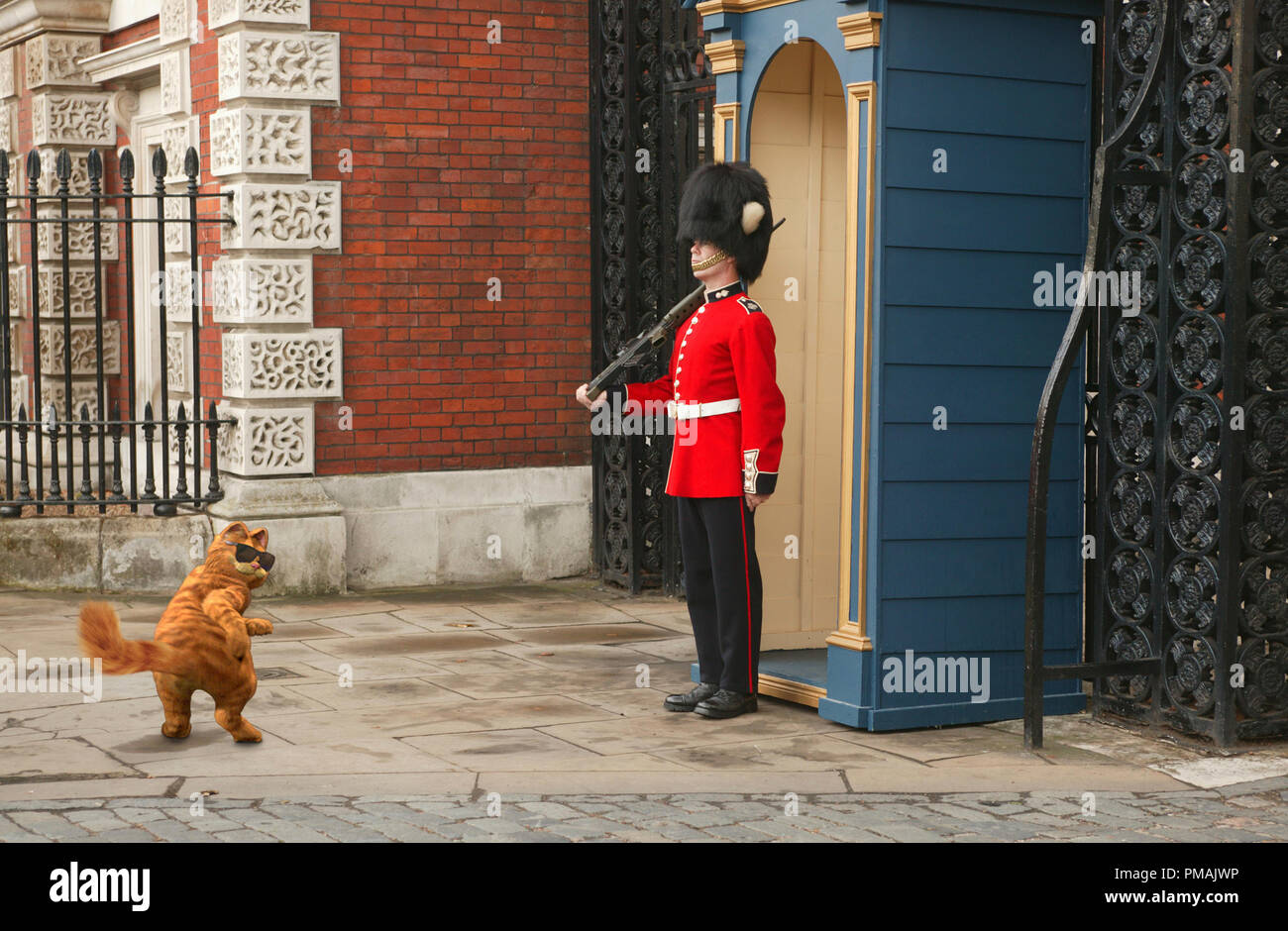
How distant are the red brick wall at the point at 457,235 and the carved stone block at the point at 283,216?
4.0 inches

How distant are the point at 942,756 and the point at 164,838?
8.50 ft

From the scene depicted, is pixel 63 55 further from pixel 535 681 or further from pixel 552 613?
pixel 535 681

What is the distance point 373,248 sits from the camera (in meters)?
9.45

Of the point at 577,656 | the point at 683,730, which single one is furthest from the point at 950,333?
the point at 577,656

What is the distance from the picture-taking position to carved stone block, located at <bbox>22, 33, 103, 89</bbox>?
11.9 metres

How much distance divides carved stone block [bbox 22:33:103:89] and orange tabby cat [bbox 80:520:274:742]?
22.6 ft

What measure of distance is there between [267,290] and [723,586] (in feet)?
12.3

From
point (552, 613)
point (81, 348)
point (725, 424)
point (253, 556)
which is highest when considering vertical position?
point (81, 348)

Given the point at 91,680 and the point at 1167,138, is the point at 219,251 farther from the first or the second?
the point at 1167,138

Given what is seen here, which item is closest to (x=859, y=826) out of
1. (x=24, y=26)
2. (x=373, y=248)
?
(x=373, y=248)

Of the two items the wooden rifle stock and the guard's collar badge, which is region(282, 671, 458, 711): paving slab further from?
the guard's collar badge

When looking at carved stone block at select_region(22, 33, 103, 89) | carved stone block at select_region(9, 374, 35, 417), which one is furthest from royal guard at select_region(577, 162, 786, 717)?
carved stone block at select_region(9, 374, 35, 417)

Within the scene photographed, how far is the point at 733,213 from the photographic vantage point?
21.0 ft

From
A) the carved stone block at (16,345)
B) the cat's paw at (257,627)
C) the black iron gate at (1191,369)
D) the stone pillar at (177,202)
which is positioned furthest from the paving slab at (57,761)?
the carved stone block at (16,345)
